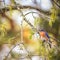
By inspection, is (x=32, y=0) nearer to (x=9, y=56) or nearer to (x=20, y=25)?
(x=20, y=25)

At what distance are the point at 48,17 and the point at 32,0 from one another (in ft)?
0.75

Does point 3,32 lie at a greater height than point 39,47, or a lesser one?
greater

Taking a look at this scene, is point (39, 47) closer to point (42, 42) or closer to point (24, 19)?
point (42, 42)

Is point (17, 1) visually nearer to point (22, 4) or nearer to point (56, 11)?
point (22, 4)

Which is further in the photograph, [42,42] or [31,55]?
[31,55]

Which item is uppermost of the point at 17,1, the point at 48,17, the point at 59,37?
the point at 17,1

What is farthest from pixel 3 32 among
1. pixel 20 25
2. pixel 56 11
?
pixel 56 11

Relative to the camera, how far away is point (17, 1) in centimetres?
245

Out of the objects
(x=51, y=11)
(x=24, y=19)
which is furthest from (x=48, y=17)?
(x=24, y=19)

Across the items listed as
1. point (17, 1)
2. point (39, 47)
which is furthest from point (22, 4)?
point (39, 47)

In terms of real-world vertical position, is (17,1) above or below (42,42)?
above

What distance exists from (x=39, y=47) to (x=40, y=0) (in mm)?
452

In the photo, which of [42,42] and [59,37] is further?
[59,37]

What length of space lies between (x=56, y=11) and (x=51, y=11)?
67mm
